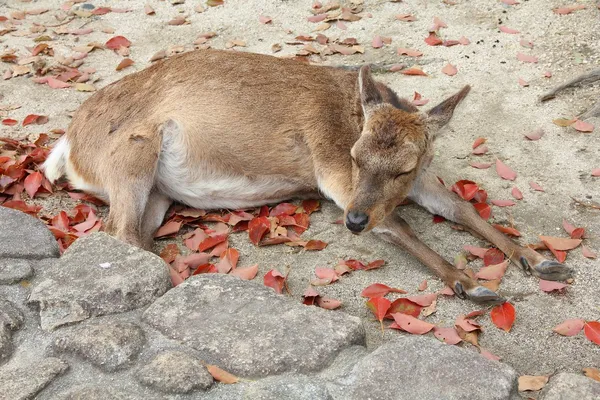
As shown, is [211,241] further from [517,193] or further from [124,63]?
[124,63]

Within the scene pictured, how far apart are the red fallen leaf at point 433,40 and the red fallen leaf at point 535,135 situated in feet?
5.78

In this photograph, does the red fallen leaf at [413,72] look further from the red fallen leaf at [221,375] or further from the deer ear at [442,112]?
the red fallen leaf at [221,375]

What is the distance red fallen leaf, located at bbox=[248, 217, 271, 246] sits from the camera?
507cm

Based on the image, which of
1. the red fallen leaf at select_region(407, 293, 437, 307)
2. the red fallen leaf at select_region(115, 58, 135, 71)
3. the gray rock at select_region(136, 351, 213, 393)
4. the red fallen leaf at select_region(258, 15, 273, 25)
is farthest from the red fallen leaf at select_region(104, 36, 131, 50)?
the gray rock at select_region(136, 351, 213, 393)

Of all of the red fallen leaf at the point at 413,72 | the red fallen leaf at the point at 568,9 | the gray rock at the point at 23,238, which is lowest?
the red fallen leaf at the point at 413,72

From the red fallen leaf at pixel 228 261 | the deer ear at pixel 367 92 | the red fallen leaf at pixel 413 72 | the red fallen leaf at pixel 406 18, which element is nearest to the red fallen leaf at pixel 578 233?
the deer ear at pixel 367 92

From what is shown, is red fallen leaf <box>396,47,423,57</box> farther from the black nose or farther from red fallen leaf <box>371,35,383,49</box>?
the black nose

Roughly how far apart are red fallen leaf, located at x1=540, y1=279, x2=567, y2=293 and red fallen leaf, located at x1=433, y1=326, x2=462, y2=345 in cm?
74

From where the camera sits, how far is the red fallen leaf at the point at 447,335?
4.09m

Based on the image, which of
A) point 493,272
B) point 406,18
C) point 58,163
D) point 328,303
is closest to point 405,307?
point 328,303

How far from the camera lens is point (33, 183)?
5.57m

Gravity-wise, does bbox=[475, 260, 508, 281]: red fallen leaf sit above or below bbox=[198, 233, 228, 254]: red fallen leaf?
below

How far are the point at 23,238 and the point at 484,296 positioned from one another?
105 inches

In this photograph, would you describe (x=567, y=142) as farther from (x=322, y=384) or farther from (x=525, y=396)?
(x=322, y=384)
